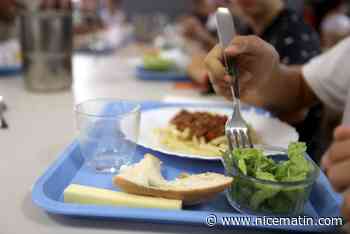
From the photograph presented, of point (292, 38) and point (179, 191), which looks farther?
point (292, 38)

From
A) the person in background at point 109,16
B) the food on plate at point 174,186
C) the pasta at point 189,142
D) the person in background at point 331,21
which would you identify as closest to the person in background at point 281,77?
the pasta at point 189,142

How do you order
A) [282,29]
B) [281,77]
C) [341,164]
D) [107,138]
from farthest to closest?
[282,29] → [281,77] → [107,138] → [341,164]

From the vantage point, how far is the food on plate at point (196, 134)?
76 centimetres

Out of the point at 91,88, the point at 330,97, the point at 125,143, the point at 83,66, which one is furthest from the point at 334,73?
the point at 83,66

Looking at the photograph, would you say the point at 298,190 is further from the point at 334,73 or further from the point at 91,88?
the point at 91,88

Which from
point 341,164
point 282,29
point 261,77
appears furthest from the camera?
point 282,29

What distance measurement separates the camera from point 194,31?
2.07 metres

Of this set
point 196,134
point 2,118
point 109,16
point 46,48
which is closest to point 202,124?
point 196,134

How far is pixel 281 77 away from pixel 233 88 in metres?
0.29

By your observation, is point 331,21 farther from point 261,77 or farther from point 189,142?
point 189,142

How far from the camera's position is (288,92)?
1.07 metres

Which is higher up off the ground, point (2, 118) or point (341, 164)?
point (341, 164)

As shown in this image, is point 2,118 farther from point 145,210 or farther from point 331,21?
point 331,21

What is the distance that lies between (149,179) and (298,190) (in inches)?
7.8
